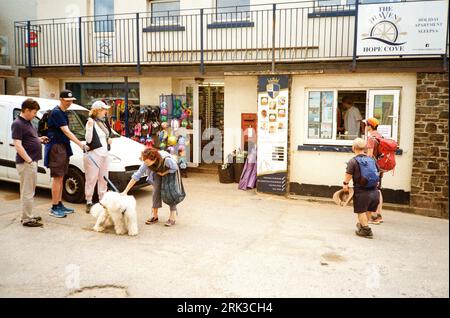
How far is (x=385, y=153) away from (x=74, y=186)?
5749mm

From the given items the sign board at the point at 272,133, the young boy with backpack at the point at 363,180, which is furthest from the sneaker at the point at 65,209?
the young boy with backpack at the point at 363,180

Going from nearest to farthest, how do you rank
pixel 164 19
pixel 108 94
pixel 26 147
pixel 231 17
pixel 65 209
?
pixel 26 147
pixel 65 209
pixel 231 17
pixel 164 19
pixel 108 94

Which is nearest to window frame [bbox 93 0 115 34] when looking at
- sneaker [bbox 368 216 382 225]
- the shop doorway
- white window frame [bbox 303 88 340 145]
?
the shop doorway

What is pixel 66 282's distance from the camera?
15.5 feet

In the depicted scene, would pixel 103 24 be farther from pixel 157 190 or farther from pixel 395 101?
pixel 395 101

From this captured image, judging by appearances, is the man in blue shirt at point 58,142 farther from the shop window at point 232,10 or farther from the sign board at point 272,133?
the shop window at point 232,10

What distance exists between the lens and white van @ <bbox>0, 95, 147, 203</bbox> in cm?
809

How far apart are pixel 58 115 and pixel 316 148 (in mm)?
5300

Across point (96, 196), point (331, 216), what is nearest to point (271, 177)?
point (331, 216)

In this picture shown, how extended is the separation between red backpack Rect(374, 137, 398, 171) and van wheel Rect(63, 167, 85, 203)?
5400 millimetres

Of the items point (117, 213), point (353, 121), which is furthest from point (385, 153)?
point (117, 213)

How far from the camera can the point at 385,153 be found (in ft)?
23.9

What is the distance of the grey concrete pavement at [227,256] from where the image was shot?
182 inches

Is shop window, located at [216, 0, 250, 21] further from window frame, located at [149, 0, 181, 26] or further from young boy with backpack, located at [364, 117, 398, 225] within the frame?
young boy with backpack, located at [364, 117, 398, 225]
